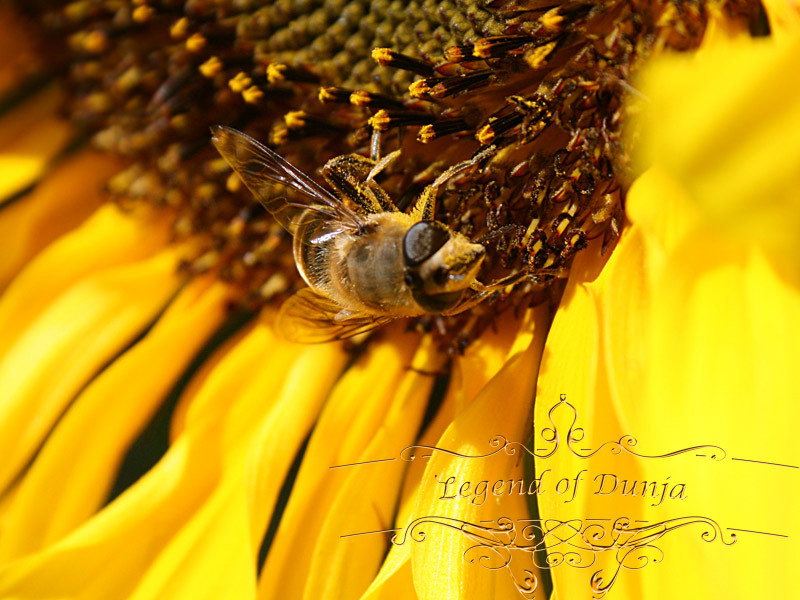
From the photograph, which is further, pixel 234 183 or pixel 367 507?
pixel 234 183

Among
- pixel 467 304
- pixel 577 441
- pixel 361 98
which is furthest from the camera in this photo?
pixel 361 98

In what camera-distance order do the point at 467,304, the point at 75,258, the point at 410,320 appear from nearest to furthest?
the point at 467,304 < the point at 410,320 < the point at 75,258

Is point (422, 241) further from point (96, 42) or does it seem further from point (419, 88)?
point (96, 42)

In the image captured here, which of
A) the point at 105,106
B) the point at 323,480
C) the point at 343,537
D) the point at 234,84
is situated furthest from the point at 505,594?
the point at 105,106

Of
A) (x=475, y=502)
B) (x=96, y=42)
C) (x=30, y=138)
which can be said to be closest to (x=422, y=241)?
(x=475, y=502)

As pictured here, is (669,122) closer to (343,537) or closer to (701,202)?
(701,202)

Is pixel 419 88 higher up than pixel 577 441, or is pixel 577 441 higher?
pixel 419 88

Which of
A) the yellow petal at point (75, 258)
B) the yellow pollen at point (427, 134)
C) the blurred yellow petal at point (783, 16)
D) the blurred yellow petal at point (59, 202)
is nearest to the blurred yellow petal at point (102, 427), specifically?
the yellow petal at point (75, 258)

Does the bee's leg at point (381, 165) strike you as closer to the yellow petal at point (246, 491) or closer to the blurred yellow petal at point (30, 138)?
the yellow petal at point (246, 491)
